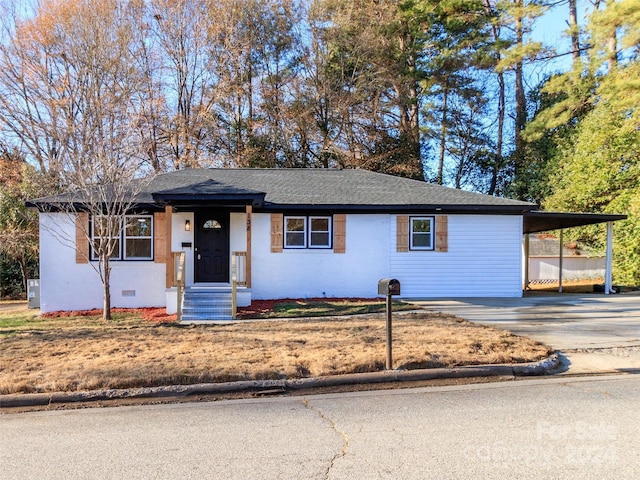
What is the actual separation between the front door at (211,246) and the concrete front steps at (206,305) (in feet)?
4.30

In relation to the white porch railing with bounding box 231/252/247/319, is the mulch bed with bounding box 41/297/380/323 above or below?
below

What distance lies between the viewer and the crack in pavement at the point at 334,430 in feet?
11.8

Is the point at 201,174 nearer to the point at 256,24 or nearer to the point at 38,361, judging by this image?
the point at 38,361

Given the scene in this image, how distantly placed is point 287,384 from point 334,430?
4.99 ft

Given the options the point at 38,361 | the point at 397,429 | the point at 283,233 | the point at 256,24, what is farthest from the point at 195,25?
the point at 397,429

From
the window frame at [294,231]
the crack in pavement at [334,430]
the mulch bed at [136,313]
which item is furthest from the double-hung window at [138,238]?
the crack in pavement at [334,430]

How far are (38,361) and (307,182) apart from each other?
11016mm

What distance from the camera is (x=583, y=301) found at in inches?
544

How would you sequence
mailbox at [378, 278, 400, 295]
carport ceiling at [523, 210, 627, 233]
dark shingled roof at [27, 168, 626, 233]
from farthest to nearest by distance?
carport ceiling at [523, 210, 627, 233]
dark shingled roof at [27, 168, 626, 233]
mailbox at [378, 278, 400, 295]

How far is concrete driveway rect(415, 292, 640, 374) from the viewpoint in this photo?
702 centimetres

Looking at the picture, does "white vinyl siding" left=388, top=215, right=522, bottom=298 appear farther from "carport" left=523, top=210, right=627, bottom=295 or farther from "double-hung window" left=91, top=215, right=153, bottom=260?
"double-hung window" left=91, top=215, right=153, bottom=260

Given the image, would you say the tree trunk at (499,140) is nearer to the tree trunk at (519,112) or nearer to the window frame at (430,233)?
the tree trunk at (519,112)

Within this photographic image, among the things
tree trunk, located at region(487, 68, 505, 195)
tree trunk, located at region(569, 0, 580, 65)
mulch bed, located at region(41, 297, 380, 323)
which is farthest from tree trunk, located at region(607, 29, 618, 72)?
mulch bed, located at region(41, 297, 380, 323)

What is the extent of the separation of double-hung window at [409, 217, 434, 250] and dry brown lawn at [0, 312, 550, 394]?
190 inches
